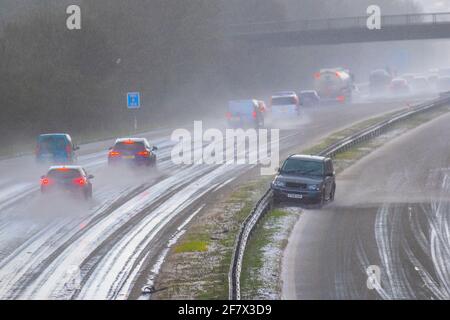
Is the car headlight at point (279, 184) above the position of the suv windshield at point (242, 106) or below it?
below

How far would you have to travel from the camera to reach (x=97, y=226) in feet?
93.1

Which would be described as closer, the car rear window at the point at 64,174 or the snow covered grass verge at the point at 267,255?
the snow covered grass verge at the point at 267,255

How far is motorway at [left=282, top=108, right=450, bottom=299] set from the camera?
21.1m

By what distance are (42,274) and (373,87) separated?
10009 centimetres

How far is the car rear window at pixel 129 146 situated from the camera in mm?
42188

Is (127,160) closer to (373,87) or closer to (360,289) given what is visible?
(360,289)

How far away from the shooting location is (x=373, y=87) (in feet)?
390

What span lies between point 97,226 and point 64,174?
484 centimetres

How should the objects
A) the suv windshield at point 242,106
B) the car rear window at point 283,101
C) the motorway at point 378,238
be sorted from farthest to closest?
the car rear window at point 283,101 < the suv windshield at point 242,106 < the motorway at point 378,238

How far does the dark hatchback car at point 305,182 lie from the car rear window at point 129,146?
9545 mm

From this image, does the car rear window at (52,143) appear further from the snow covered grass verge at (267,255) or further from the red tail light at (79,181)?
the snow covered grass verge at (267,255)

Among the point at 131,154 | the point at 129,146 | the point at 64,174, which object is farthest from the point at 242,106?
the point at 64,174


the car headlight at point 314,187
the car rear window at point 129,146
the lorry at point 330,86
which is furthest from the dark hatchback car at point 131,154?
the lorry at point 330,86
